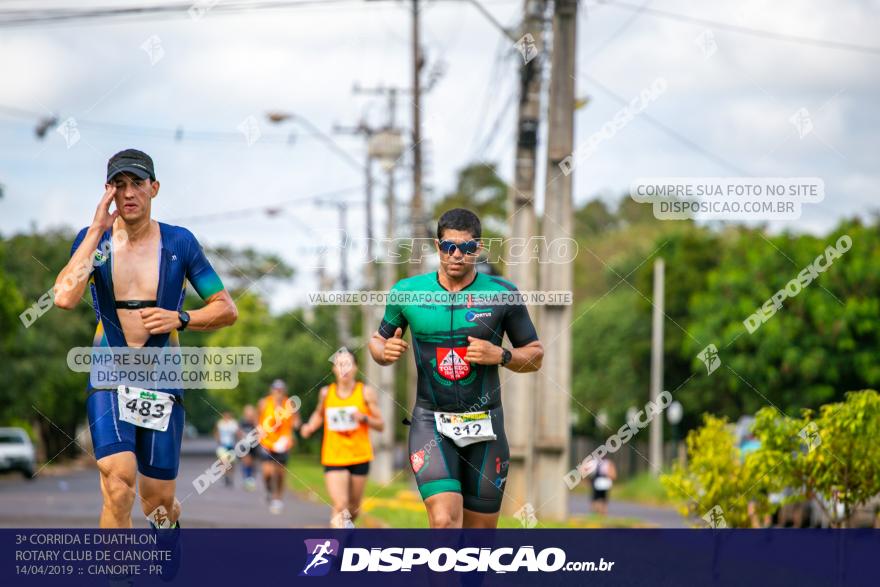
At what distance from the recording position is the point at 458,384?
27.4ft

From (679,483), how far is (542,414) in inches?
330

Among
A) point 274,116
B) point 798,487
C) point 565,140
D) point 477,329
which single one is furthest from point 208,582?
point 274,116

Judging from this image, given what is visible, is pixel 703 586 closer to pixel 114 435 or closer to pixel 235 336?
pixel 114 435

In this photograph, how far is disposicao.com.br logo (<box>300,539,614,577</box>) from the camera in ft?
27.0

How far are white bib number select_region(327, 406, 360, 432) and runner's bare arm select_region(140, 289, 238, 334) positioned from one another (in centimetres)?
492

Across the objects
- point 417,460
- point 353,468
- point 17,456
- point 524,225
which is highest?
point 524,225

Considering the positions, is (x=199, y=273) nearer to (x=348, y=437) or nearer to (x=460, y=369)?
(x=460, y=369)

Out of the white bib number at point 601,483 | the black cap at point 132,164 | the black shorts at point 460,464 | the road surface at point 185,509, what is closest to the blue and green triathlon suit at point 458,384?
the black shorts at point 460,464

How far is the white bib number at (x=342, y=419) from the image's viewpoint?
13.5m

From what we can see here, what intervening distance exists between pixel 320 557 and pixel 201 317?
164cm

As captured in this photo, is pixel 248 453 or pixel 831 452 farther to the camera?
pixel 248 453

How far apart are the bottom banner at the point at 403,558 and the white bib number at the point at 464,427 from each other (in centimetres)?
55

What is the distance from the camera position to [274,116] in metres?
32.1

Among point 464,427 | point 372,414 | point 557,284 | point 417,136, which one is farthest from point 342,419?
point 417,136
